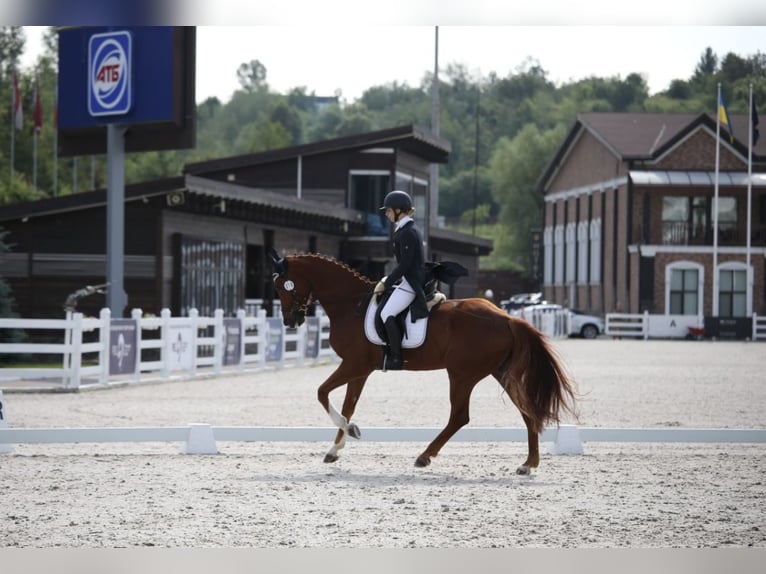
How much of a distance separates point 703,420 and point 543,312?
117ft

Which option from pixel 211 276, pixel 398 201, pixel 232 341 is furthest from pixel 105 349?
pixel 398 201

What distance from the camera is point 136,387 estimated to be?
75.9ft

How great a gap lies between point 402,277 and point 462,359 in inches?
36.0

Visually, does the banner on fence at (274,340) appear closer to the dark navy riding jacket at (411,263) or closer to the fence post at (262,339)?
the fence post at (262,339)

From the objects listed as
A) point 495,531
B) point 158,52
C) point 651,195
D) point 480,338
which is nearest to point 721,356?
point 158,52

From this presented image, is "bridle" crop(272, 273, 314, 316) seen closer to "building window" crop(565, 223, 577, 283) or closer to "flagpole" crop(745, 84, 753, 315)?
"flagpole" crop(745, 84, 753, 315)

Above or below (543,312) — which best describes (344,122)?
above

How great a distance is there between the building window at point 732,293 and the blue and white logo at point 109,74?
3907cm

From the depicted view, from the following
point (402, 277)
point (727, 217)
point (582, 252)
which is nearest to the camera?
point (402, 277)

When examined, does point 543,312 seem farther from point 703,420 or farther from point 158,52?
point 703,420

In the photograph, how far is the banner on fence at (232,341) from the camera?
2750 centimetres

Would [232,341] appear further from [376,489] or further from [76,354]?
[376,489]

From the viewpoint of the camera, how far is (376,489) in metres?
10.1

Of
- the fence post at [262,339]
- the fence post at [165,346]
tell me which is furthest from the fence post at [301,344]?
the fence post at [165,346]
